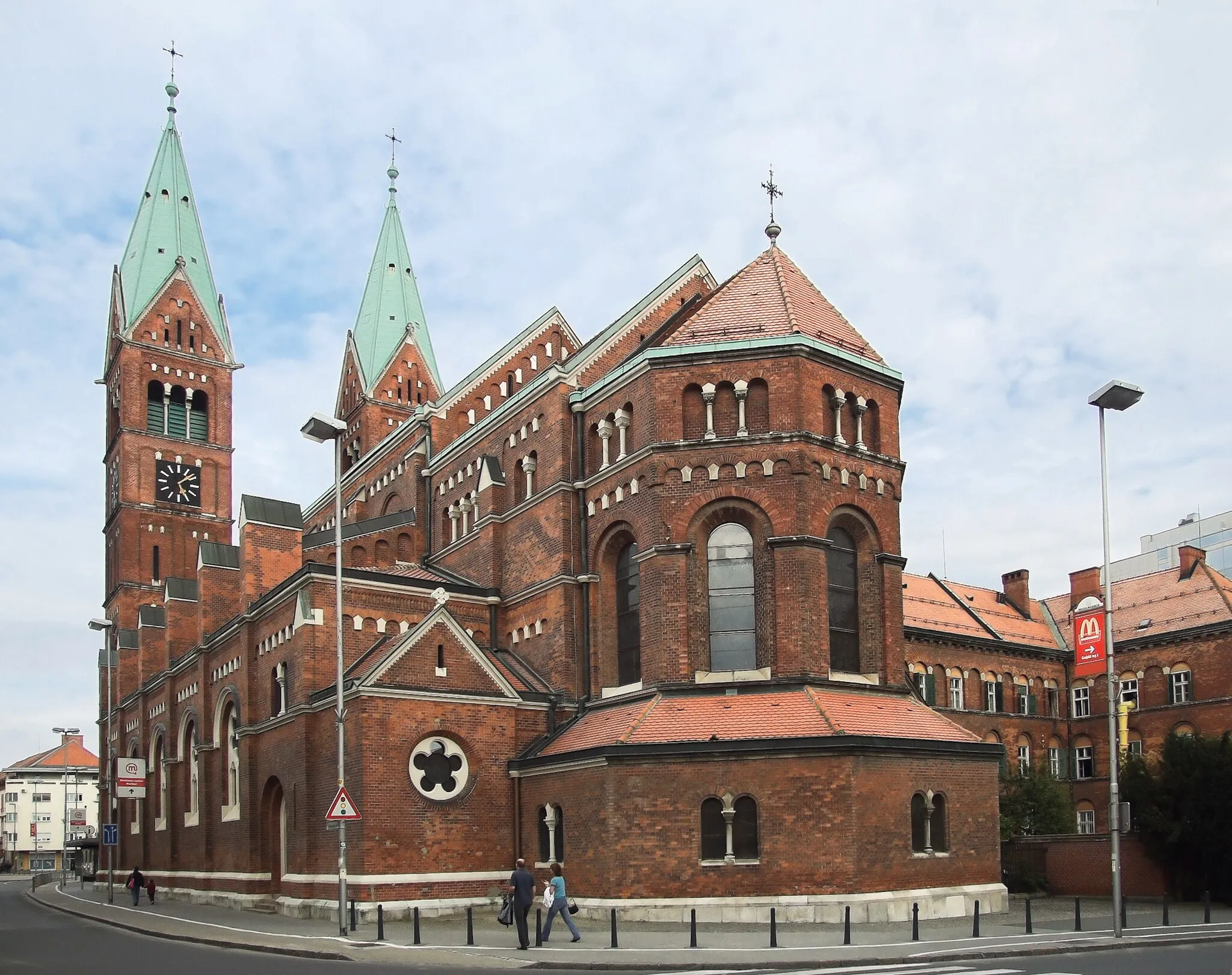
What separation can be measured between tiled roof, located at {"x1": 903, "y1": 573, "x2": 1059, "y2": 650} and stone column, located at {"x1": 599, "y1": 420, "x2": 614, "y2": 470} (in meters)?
26.7

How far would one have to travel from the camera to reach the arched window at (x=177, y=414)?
71562mm

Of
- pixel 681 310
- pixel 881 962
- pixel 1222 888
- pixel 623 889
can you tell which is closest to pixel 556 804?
pixel 623 889

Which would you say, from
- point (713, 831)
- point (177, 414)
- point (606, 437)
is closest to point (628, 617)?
point (606, 437)

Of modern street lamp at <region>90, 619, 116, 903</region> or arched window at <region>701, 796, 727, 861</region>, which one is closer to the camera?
arched window at <region>701, 796, 727, 861</region>

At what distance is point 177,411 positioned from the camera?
72.2 meters

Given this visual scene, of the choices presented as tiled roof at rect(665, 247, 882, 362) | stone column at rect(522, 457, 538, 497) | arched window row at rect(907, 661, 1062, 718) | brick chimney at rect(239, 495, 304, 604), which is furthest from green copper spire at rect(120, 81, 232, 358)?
tiled roof at rect(665, 247, 882, 362)

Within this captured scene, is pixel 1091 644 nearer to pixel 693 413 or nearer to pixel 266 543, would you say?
pixel 693 413

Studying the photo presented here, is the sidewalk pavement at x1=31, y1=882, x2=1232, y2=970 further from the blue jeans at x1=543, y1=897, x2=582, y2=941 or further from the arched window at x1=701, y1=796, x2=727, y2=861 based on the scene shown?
the arched window at x1=701, y1=796, x2=727, y2=861

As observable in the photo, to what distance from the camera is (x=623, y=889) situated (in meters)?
29.9

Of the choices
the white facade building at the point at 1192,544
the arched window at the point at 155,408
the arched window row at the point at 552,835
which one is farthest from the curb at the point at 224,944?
the white facade building at the point at 1192,544

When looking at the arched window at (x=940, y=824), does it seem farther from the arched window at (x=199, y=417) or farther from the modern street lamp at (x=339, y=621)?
the arched window at (x=199, y=417)

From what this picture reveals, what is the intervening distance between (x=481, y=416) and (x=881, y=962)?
3020 cm

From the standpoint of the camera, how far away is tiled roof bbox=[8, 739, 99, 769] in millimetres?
162375

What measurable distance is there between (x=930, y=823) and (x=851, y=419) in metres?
10.8
